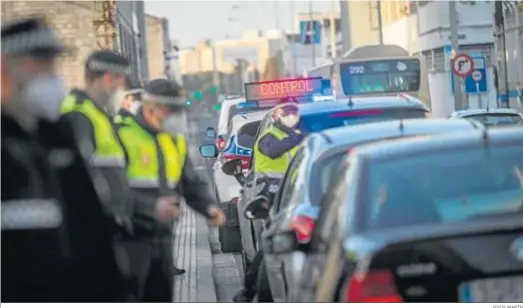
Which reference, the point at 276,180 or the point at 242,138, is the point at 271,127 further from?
the point at 242,138

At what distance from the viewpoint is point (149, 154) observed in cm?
771

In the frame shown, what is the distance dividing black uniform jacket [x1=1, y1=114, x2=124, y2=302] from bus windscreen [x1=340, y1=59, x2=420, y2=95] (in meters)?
30.4

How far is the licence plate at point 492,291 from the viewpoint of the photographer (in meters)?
5.13

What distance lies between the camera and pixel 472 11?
6175 centimetres

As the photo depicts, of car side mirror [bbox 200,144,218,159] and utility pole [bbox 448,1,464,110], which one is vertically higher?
utility pole [bbox 448,1,464,110]

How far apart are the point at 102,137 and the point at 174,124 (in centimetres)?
102

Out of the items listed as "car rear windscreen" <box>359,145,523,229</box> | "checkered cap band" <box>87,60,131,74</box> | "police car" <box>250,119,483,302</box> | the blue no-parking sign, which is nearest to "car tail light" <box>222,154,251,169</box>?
"police car" <box>250,119,483,302</box>

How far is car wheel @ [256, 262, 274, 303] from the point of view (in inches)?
316

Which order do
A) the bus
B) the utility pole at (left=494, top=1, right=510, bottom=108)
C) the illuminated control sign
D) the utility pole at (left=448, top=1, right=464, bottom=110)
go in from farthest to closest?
the utility pole at (left=494, top=1, right=510, bottom=108)
the utility pole at (left=448, top=1, right=464, bottom=110)
the bus
the illuminated control sign

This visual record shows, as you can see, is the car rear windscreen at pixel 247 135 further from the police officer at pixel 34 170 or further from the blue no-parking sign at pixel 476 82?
the blue no-parking sign at pixel 476 82

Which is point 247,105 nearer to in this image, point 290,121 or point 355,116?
point 290,121

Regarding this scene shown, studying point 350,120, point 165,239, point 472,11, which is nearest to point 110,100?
point 165,239

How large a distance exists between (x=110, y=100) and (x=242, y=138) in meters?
8.51

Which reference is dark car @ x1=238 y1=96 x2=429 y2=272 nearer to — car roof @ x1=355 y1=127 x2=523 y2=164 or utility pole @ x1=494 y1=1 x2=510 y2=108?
car roof @ x1=355 y1=127 x2=523 y2=164
